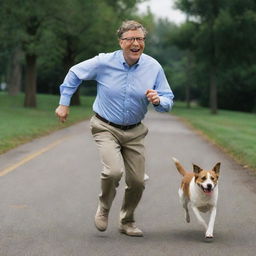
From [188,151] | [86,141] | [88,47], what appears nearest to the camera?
[188,151]

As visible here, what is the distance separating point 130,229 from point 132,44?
1916 millimetres

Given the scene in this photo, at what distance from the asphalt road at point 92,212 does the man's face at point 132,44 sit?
1857mm

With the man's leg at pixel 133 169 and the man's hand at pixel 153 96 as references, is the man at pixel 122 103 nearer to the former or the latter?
the man's leg at pixel 133 169

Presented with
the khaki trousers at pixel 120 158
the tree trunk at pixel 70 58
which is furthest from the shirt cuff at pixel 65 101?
the tree trunk at pixel 70 58

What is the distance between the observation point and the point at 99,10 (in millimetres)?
38844

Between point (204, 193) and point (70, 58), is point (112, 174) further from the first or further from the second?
point (70, 58)

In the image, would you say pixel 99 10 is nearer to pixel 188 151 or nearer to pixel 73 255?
pixel 188 151

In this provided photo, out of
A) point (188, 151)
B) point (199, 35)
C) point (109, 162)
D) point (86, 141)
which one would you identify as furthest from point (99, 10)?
point (109, 162)

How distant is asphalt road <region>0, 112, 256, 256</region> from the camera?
19.2 ft

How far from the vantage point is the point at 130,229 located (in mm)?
6457

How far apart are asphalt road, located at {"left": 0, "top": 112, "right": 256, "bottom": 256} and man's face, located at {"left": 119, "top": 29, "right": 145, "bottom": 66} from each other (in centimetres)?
186

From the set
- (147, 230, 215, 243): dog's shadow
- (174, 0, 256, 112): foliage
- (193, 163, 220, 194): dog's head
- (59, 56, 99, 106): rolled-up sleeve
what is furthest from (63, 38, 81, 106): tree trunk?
(193, 163, 220, 194): dog's head

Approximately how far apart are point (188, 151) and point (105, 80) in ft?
33.0

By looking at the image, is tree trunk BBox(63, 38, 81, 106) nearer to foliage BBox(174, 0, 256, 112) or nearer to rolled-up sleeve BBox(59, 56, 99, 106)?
foliage BBox(174, 0, 256, 112)
